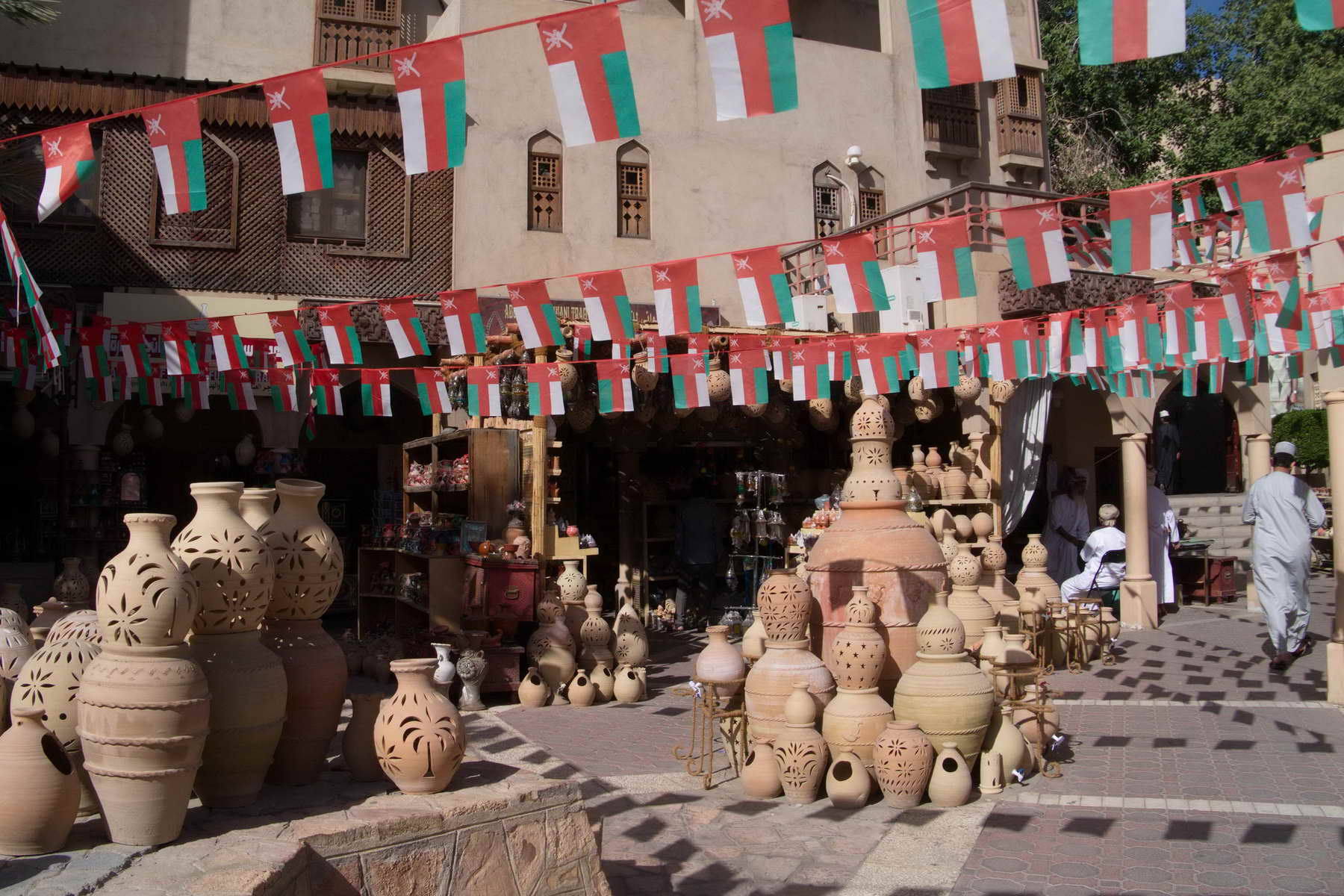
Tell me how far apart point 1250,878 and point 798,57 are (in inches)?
567

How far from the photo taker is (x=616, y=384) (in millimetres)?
10453

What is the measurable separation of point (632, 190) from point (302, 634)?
40.9 ft

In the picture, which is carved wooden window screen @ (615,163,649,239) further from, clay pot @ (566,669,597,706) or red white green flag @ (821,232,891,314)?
clay pot @ (566,669,597,706)

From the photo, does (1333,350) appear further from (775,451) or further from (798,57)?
(798,57)

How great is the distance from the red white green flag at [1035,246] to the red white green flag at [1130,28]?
362 cm

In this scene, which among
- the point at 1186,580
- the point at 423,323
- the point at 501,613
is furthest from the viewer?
the point at 1186,580

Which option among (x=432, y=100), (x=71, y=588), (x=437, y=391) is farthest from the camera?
(x=437, y=391)

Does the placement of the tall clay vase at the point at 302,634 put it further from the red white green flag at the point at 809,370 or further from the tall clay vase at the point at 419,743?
the red white green flag at the point at 809,370

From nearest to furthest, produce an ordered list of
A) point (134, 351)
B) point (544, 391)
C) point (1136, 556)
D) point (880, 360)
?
point (544, 391) < point (880, 360) < point (134, 351) < point (1136, 556)

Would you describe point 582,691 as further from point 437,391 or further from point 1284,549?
point 1284,549

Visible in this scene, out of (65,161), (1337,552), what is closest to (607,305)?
(65,161)

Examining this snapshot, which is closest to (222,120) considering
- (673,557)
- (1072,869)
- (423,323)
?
(423,323)

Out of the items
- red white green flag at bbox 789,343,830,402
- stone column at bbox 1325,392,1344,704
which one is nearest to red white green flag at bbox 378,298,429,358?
red white green flag at bbox 789,343,830,402

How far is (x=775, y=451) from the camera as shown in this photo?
13.7 metres
